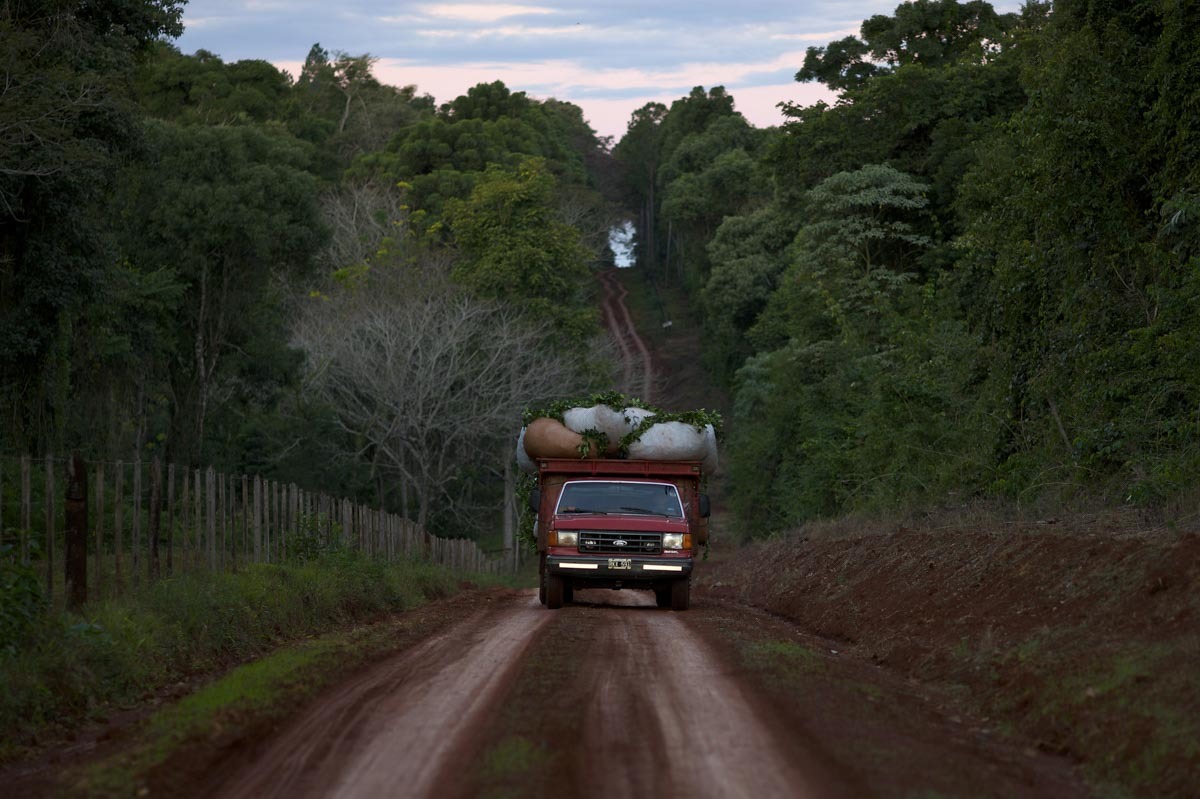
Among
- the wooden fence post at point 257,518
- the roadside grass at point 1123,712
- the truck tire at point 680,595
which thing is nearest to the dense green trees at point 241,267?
the wooden fence post at point 257,518

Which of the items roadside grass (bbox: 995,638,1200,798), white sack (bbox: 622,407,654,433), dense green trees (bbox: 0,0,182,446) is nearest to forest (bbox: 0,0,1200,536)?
dense green trees (bbox: 0,0,182,446)

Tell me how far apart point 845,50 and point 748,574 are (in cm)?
2854

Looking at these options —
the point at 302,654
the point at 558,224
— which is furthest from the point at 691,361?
the point at 302,654

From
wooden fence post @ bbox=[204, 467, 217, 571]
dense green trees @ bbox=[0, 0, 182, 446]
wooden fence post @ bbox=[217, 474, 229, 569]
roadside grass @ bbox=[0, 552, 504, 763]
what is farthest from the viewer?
dense green trees @ bbox=[0, 0, 182, 446]

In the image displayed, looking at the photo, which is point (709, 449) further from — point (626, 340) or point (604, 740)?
point (626, 340)

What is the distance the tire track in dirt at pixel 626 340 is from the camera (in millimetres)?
78562

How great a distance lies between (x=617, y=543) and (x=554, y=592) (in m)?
1.34

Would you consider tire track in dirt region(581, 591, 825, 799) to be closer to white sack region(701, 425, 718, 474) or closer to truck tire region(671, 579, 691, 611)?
truck tire region(671, 579, 691, 611)

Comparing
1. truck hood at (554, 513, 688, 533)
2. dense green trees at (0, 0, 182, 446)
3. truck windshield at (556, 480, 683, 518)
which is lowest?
truck hood at (554, 513, 688, 533)

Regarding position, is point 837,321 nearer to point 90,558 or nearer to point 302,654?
point 90,558

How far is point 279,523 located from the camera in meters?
22.1

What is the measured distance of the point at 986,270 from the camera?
3027 centimetres

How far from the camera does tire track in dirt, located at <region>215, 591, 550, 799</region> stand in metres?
7.84

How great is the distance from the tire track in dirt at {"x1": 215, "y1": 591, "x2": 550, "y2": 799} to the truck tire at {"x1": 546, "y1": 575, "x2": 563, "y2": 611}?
724 cm
